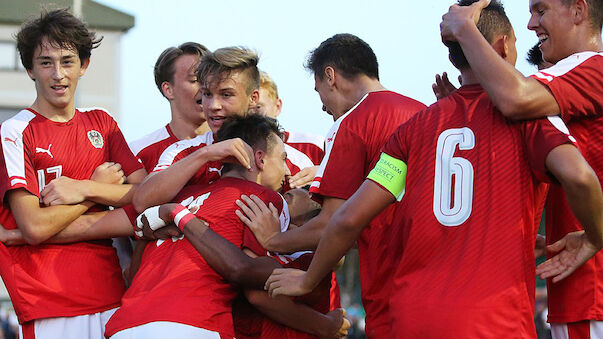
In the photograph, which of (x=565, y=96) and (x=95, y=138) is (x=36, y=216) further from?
(x=565, y=96)

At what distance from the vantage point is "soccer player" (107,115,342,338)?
185 inches

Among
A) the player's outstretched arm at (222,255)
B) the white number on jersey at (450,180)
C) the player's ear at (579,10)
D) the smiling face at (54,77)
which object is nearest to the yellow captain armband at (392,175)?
the white number on jersey at (450,180)

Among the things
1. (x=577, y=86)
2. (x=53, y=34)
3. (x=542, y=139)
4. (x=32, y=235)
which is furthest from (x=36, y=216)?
(x=577, y=86)

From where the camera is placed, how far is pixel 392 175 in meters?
3.94

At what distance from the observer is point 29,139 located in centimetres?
552

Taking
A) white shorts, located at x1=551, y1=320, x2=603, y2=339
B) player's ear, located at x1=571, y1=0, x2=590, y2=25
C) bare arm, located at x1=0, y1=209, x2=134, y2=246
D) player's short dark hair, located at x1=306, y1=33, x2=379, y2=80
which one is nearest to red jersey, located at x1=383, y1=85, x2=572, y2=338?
white shorts, located at x1=551, y1=320, x2=603, y2=339

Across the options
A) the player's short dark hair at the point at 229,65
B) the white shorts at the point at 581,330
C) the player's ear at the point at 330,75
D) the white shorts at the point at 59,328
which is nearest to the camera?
the white shorts at the point at 581,330

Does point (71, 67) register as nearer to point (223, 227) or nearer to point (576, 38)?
point (223, 227)

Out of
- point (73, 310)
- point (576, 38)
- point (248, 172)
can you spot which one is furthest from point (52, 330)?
point (576, 38)

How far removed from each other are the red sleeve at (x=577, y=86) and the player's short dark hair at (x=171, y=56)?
154 inches

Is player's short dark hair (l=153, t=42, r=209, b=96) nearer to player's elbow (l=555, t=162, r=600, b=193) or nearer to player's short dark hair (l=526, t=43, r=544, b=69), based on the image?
player's short dark hair (l=526, t=43, r=544, b=69)

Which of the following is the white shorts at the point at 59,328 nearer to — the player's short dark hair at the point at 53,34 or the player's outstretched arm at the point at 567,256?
the player's short dark hair at the point at 53,34

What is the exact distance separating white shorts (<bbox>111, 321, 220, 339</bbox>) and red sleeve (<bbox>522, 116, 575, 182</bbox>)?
6.93ft

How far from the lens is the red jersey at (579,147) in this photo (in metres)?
3.89
